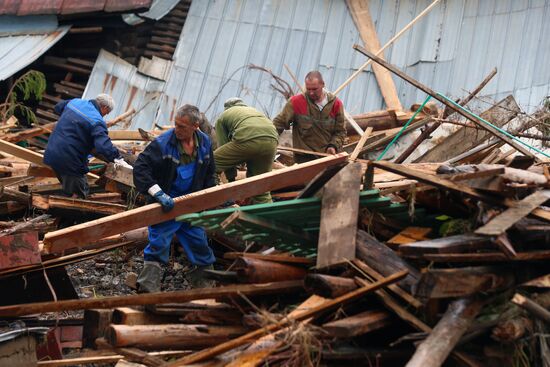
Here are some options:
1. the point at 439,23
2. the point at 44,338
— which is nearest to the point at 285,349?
the point at 44,338

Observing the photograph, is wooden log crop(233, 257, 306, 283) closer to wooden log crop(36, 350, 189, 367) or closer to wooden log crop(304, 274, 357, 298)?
wooden log crop(304, 274, 357, 298)

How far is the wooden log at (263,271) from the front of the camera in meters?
6.12

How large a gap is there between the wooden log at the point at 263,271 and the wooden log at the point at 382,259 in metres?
0.55

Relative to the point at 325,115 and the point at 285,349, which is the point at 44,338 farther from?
the point at 325,115

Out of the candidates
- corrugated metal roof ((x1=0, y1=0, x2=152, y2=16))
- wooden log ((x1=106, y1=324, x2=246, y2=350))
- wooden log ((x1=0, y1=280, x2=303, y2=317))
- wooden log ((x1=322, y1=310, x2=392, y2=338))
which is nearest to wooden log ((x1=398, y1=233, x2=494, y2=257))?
wooden log ((x1=322, y1=310, x2=392, y2=338))

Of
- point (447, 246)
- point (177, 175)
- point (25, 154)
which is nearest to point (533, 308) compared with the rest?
point (447, 246)

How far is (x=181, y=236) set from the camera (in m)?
7.85

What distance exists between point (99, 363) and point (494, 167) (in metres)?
2.96

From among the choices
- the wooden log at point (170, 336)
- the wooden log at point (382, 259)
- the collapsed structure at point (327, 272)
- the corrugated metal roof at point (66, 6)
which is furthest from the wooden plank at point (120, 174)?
the corrugated metal roof at point (66, 6)

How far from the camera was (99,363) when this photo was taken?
21.2 ft

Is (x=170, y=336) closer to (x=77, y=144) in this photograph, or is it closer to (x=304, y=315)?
(x=304, y=315)

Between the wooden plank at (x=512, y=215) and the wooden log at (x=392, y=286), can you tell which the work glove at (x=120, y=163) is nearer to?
the wooden log at (x=392, y=286)

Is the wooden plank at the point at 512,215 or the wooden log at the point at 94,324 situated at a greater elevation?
the wooden plank at the point at 512,215

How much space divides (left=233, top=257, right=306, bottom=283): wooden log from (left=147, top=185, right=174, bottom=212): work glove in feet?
3.20
